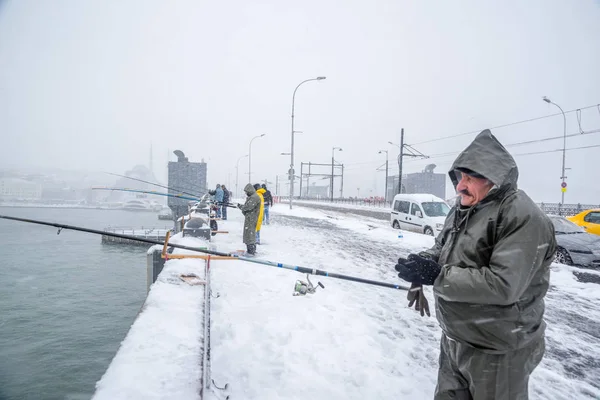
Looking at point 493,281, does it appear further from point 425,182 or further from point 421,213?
point 425,182

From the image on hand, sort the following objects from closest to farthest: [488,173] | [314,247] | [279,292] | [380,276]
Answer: [488,173] → [279,292] → [380,276] → [314,247]

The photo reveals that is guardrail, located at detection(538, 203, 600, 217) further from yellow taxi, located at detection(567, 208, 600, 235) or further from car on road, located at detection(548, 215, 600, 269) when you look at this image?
car on road, located at detection(548, 215, 600, 269)

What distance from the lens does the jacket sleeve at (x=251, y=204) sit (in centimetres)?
856

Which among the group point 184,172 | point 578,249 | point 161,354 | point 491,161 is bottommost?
point 161,354

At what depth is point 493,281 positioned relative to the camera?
158 centimetres

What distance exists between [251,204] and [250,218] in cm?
→ 41

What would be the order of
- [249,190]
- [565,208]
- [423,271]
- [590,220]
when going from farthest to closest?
[565,208] → [590,220] → [249,190] → [423,271]

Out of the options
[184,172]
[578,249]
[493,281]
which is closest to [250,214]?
[493,281]

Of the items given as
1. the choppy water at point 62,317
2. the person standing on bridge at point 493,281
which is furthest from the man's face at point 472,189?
the choppy water at point 62,317

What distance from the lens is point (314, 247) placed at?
35.2 feet

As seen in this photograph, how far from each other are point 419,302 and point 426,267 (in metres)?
0.55

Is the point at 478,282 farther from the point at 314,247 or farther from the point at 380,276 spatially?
the point at 314,247

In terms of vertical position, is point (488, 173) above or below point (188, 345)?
above

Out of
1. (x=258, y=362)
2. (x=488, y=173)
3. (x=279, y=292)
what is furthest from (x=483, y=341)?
(x=279, y=292)
